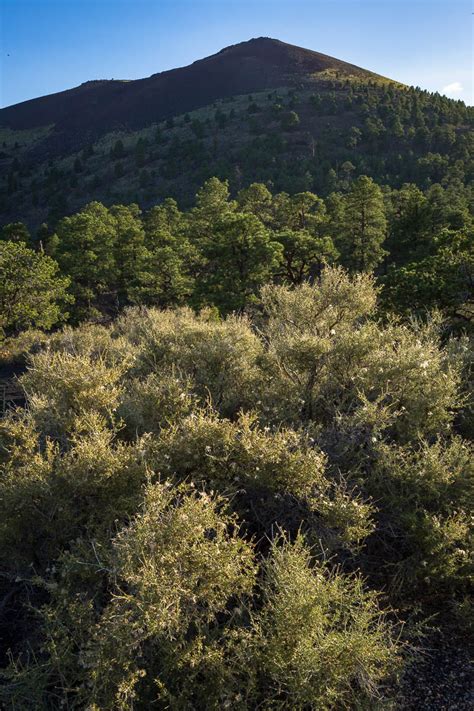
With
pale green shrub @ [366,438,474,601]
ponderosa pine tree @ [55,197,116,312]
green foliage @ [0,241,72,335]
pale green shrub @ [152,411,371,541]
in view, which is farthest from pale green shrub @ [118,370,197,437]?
ponderosa pine tree @ [55,197,116,312]

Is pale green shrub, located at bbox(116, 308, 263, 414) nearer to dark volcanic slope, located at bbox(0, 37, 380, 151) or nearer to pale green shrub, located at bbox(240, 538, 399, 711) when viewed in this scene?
pale green shrub, located at bbox(240, 538, 399, 711)

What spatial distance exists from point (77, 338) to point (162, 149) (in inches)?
2578

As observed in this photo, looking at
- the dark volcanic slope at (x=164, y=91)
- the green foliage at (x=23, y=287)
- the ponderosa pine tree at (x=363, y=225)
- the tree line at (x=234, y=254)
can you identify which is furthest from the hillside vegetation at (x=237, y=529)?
the dark volcanic slope at (x=164, y=91)

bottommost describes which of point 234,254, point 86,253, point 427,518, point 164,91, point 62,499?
point 427,518

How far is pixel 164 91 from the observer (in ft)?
407

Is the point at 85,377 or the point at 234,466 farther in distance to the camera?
the point at 85,377

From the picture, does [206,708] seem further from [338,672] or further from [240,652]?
[338,672]

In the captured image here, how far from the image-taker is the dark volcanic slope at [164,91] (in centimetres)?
11106

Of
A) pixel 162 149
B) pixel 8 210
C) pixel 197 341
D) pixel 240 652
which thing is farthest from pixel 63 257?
pixel 162 149

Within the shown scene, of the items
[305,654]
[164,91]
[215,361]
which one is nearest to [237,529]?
[305,654]

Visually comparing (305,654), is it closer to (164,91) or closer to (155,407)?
(155,407)

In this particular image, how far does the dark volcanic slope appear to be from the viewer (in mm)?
111062

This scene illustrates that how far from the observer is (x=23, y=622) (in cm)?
549

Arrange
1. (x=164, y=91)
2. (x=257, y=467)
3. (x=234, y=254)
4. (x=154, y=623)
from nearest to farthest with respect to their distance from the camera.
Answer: (x=154, y=623), (x=257, y=467), (x=234, y=254), (x=164, y=91)
